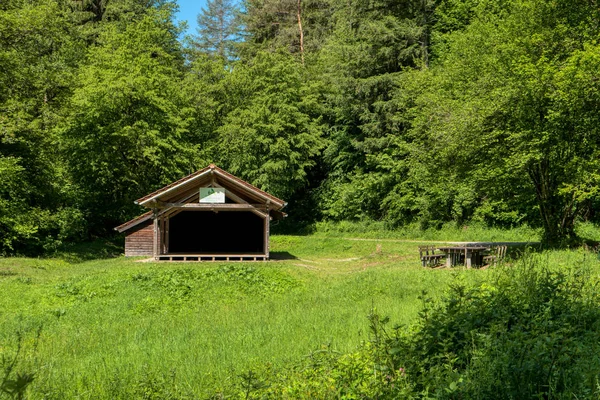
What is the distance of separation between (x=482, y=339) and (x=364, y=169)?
33586 mm

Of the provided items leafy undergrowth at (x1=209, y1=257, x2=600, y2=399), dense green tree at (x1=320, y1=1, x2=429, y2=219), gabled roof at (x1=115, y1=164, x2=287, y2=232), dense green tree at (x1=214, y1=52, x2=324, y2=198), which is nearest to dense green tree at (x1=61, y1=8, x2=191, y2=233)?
dense green tree at (x1=214, y1=52, x2=324, y2=198)

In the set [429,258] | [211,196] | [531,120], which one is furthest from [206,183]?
[531,120]

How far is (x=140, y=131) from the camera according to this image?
3036 cm

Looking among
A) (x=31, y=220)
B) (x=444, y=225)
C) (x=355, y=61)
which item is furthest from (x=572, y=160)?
(x=31, y=220)

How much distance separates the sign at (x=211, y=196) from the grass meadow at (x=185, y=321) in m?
6.51

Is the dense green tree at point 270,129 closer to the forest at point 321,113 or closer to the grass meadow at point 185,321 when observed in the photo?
the forest at point 321,113

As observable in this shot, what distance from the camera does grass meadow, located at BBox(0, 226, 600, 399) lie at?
5555 millimetres

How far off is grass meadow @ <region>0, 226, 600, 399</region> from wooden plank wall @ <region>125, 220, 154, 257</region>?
8071mm

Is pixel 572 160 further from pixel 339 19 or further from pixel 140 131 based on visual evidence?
pixel 339 19

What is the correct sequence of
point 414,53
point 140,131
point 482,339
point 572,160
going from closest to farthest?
point 482,339, point 572,160, point 140,131, point 414,53

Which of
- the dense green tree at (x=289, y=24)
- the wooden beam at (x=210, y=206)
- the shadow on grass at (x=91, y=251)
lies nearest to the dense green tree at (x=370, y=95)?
the dense green tree at (x=289, y=24)

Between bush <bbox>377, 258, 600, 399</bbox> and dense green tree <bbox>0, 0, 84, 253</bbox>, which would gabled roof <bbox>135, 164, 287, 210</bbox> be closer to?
dense green tree <bbox>0, 0, 84, 253</bbox>

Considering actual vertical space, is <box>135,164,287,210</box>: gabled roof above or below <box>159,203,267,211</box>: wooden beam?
above

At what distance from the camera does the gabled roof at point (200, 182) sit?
868 inches
